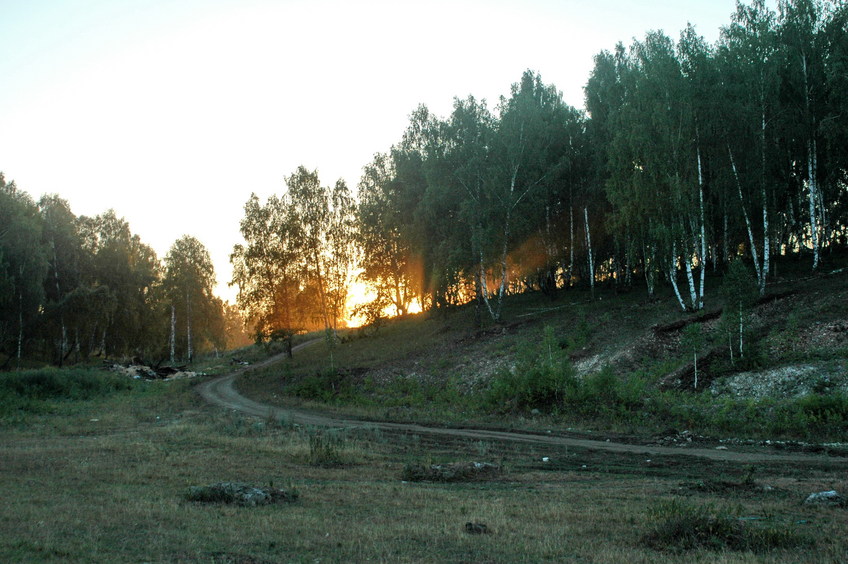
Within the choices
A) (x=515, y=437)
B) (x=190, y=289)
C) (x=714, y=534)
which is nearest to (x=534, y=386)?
(x=515, y=437)

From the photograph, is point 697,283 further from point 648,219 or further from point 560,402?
point 560,402

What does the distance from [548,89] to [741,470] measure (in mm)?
38899

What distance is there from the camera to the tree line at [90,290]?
4497 centimetres

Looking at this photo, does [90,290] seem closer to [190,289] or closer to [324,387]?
[190,289]

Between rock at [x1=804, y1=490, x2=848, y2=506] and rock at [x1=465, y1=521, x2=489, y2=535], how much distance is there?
5.72m

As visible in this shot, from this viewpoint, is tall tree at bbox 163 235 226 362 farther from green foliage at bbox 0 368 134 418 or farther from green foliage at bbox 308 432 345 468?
green foliage at bbox 308 432 345 468

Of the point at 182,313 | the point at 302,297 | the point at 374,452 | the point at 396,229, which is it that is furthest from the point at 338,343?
the point at 374,452

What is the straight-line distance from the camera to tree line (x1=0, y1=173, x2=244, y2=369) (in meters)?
45.0

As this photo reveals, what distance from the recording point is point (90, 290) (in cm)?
5272

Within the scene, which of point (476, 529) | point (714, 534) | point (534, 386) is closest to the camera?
point (714, 534)

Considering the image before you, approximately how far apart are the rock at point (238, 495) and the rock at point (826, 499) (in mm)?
9184

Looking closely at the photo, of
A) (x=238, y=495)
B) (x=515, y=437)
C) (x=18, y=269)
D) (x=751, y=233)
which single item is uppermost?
(x=18, y=269)

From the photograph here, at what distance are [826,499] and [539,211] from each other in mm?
33690

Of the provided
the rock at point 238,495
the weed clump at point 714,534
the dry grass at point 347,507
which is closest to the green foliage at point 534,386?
the dry grass at point 347,507
